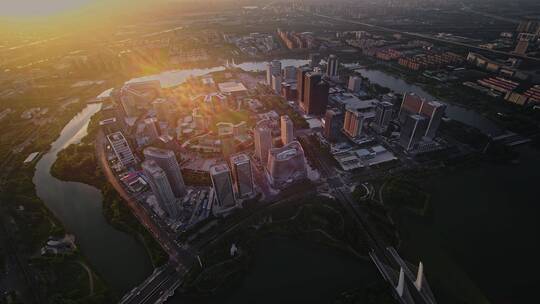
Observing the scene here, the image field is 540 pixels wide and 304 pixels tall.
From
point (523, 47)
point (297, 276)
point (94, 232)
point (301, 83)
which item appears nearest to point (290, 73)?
point (301, 83)

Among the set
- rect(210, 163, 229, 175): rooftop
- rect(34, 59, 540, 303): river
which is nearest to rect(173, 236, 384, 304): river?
rect(34, 59, 540, 303): river

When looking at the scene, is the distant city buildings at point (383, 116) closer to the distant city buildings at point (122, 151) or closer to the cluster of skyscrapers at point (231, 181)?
the cluster of skyscrapers at point (231, 181)

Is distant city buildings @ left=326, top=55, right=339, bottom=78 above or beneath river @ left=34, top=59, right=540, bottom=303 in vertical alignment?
above

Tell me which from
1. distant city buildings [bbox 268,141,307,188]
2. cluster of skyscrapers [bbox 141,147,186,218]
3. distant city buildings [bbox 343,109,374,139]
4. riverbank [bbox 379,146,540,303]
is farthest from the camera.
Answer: distant city buildings [bbox 343,109,374,139]

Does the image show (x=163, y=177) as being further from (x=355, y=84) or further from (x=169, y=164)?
(x=355, y=84)

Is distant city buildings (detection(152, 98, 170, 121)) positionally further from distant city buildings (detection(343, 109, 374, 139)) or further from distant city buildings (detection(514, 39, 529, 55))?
distant city buildings (detection(514, 39, 529, 55))

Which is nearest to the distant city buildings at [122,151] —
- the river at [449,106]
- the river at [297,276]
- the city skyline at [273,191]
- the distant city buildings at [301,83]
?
the city skyline at [273,191]
